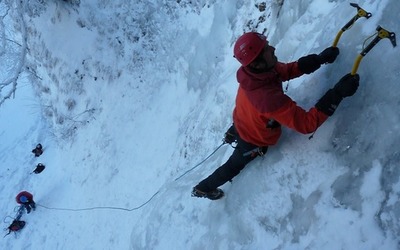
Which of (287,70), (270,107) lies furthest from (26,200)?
(270,107)

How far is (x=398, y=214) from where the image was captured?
293 cm

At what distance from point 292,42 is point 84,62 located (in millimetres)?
9466

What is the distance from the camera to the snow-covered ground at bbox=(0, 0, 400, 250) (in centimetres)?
336

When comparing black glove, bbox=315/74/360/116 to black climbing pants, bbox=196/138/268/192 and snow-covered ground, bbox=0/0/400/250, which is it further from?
black climbing pants, bbox=196/138/268/192

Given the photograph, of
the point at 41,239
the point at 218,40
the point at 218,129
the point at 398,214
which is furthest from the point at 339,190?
the point at 41,239

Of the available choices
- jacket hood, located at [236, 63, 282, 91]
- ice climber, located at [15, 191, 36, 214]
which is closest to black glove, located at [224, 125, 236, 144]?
jacket hood, located at [236, 63, 282, 91]

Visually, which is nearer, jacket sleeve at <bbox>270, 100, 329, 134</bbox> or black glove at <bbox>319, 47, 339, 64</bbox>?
jacket sleeve at <bbox>270, 100, 329, 134</bbox>

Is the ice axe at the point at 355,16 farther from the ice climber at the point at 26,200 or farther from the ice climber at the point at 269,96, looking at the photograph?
the ice climber at the point at 26,200

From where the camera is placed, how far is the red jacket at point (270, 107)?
334 cm

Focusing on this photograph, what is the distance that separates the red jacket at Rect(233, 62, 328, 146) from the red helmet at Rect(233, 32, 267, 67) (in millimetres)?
172

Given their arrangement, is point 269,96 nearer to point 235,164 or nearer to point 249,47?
point 249,47

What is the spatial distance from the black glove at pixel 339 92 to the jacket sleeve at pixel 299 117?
6 centimetres

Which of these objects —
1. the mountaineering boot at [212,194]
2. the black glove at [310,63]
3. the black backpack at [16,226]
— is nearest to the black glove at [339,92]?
the black glove at [310,63]

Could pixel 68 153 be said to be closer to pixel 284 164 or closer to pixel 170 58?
pixel 170 58
